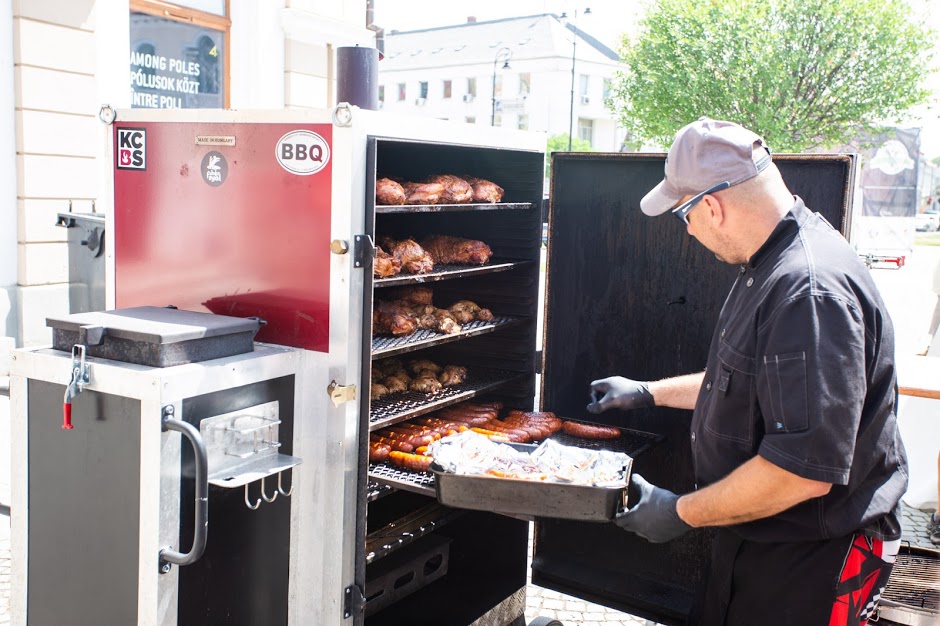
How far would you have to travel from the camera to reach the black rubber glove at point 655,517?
2.64m

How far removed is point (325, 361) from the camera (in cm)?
288

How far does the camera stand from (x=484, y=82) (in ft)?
213

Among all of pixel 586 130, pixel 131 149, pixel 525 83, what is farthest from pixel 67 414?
pixel 586 130

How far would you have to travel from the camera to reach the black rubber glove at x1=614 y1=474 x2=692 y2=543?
2641 millimetres

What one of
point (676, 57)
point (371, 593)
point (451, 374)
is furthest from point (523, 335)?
point (676, 57)

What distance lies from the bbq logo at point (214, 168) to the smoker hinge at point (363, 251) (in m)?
0.56

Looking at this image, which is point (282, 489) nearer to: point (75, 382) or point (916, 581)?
point (75, 382)

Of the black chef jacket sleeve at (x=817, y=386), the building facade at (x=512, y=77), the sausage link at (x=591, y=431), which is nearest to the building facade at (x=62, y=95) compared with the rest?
→ the sausage link at (x=591, y=431)

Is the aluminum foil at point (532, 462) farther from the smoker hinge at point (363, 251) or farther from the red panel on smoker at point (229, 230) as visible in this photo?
the smoker hinge at point (363, 251)

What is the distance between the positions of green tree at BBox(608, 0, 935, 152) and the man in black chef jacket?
22.7 m

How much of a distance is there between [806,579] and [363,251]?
5.40ft

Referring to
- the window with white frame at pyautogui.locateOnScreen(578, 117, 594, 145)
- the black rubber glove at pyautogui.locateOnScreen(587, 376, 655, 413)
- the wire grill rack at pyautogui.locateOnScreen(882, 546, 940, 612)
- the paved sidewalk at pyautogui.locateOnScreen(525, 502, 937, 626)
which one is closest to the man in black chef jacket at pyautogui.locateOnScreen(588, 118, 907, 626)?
the black rubber glove at pyautogui.locateOnScreen(587, 376, 655, 413)

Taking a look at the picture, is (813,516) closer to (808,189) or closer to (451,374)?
(808,189)

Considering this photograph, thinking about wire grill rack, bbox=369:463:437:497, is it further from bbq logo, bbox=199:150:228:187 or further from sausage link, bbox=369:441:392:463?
bbq logo, bbox=199:150:228:187
